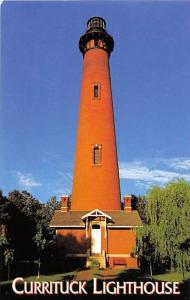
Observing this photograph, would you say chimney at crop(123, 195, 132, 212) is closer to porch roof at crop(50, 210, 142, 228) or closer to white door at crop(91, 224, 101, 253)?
porch roof at crop(50, 210, 142, 228)

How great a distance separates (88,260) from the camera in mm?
25234

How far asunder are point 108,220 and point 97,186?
8.66ft

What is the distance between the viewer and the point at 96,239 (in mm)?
26016

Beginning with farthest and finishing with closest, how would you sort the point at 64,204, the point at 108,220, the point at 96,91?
1. the point at 96,91
2. the point at 64,204
3. the point at 108,220

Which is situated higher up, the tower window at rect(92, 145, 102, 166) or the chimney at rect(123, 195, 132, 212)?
the tower window at rect(92, 145, 102, 166)

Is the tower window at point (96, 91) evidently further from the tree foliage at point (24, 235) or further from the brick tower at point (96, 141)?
the tree foliage at point (24, 235)

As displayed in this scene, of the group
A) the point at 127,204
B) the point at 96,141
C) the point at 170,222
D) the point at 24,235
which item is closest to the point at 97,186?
the point at 127,204

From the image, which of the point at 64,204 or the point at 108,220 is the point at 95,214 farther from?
the point at 64,204

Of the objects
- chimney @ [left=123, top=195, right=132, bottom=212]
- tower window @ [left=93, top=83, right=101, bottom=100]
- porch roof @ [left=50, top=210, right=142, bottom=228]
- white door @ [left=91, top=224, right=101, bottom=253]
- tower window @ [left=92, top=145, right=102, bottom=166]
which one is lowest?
white door @ [left=91, top=224, right=101, bottom=253]

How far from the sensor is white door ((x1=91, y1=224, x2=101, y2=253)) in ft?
85.0

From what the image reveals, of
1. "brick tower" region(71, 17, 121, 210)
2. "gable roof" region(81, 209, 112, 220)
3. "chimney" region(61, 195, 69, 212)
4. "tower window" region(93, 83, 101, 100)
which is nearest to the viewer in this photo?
"gable roof" region(81, 209, 112, 220)

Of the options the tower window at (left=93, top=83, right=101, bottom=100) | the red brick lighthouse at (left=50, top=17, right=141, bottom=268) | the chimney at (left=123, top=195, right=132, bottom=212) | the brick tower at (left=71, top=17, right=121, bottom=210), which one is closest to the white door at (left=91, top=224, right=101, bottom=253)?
the red brick lighthouse at (left=50, top=17, right=141, bottom=268)

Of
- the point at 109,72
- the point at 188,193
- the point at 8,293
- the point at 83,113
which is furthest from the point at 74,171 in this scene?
the point at 8,293

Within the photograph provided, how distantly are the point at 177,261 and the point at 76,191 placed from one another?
10573 millimetres
